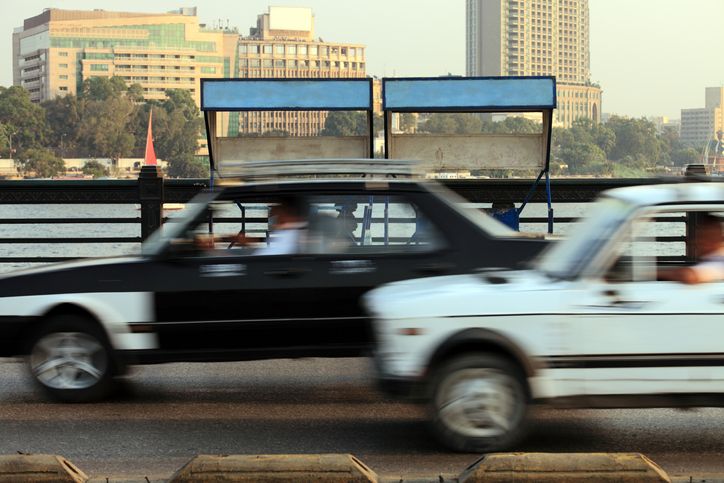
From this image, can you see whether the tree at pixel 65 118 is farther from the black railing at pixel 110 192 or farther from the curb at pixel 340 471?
the curb at pixel 340 471

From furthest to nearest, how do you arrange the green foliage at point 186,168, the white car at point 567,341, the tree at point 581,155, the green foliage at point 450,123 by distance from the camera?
the green foliage at point 186,168 < the green foliage at point 450,123 < the tree at point 581,155 < the white car at point 567,341

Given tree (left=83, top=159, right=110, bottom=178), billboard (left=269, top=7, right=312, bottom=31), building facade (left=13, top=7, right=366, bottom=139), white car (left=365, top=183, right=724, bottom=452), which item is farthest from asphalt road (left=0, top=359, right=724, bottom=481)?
billboard (left=269, top=7, right=312, bottom=31)

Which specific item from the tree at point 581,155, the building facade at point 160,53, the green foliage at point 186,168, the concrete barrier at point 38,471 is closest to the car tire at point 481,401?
the concrete barrier at point 38,471

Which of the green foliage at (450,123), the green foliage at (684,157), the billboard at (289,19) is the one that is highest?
the billboard at (289,19)

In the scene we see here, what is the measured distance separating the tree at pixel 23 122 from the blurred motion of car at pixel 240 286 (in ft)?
430

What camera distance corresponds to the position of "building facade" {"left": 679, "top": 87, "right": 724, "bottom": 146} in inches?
2522

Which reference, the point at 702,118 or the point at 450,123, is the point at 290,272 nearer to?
the point at 450,123

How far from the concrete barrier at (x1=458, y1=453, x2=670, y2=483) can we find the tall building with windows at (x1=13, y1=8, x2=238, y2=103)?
168334mm

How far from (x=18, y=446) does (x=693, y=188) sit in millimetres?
4238

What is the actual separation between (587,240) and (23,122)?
14297cm

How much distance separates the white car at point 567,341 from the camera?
4.43 meters

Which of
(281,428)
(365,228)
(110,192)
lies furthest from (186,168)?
(281,428)

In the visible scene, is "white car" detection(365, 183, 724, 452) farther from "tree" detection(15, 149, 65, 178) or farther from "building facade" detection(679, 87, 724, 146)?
"tree" detection(15, 149, 65, 178)

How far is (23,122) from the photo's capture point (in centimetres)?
13450
